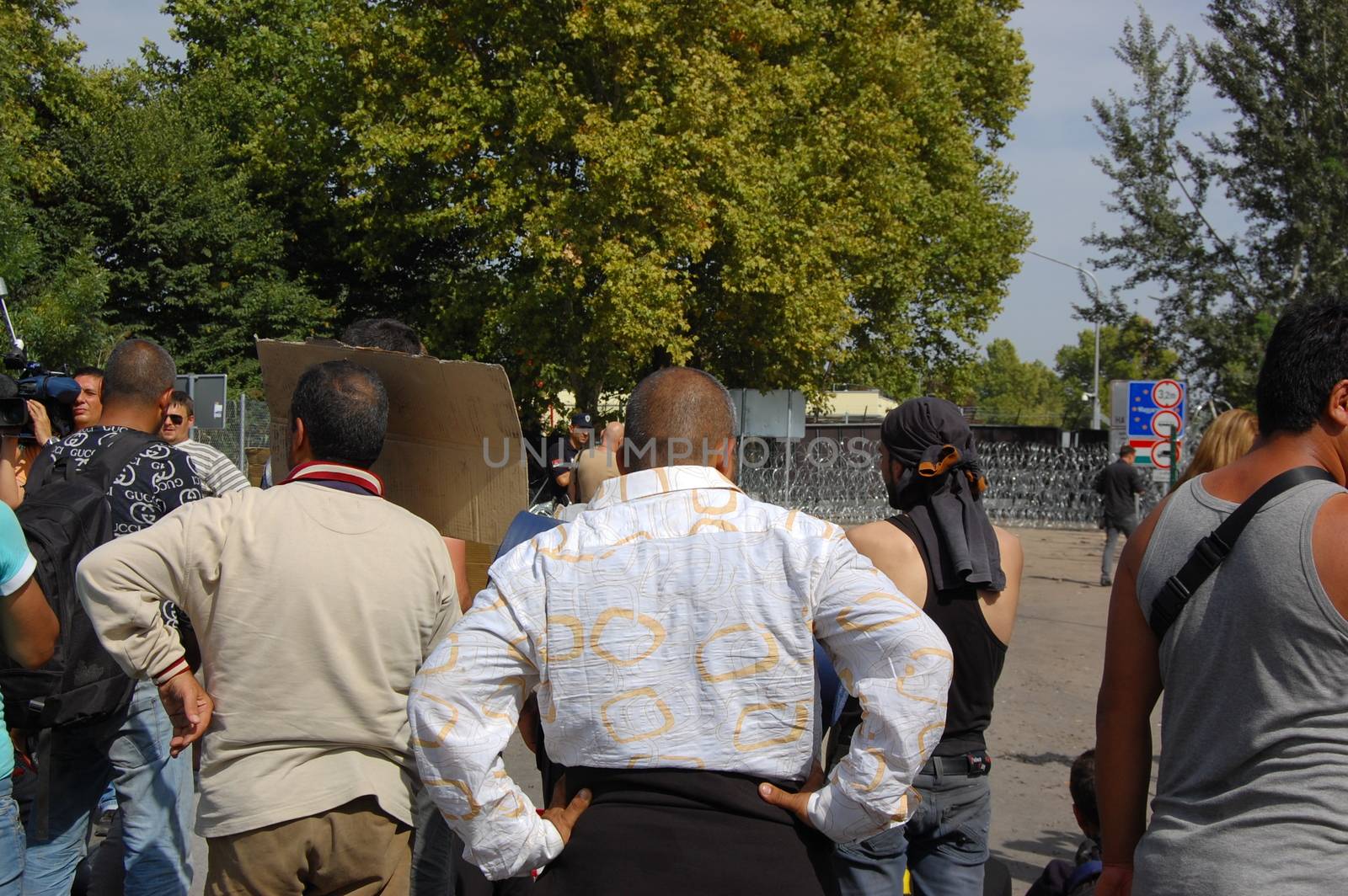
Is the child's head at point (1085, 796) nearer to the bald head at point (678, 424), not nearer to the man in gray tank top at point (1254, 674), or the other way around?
the man in gray tank top at point (1254, 674)

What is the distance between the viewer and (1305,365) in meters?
2.26

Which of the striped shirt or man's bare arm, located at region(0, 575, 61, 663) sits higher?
the striped shirt

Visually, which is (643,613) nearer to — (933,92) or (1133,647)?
(1133,647)

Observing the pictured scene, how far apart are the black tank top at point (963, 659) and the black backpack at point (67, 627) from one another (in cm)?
224

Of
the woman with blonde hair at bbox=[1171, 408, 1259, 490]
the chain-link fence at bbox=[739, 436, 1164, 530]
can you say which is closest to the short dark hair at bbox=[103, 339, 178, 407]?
the woman with blonde hair at bbox=[1171, 408, 1259, 490]

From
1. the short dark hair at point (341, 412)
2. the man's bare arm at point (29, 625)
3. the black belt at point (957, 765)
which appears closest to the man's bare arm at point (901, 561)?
the black belt at point (957, 765)

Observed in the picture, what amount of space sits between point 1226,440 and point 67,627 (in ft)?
11.7

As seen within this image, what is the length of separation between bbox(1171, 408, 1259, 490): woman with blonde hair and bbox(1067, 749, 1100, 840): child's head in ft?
3.43

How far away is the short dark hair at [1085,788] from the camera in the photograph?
4000 mm

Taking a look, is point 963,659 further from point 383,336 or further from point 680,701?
point 383,336

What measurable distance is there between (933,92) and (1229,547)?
27727 millimetres

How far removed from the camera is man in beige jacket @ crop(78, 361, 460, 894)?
2.64m

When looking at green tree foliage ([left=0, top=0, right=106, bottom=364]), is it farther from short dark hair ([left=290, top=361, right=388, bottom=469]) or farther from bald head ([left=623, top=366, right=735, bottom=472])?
bald head ([left=623, top=366, right=735, bottom=472])

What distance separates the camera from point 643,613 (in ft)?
6.81
